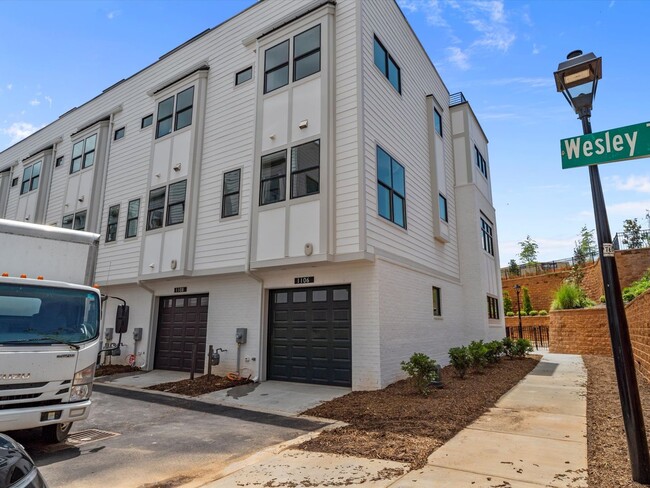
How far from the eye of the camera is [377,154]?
11.1m

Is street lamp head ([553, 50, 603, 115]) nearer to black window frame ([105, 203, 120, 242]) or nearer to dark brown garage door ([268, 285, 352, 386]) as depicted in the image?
dark brown garage door ([268, 285, 352, 386])

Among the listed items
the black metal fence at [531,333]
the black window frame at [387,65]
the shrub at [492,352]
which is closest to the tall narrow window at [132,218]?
the black window frame at [387,65]

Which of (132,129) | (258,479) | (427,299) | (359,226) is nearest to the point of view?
(258,479)

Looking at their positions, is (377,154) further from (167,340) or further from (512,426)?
(167,340)

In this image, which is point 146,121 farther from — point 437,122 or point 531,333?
point 531,333

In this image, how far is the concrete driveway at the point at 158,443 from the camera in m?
4.75

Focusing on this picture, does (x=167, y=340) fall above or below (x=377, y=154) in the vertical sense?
below

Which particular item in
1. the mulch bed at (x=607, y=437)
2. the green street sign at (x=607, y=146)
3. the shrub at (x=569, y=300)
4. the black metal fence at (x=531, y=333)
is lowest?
the mulch bed at (x=607, y=437)

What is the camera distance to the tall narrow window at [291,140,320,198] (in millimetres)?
10609

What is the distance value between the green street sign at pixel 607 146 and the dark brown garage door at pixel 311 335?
6.69m

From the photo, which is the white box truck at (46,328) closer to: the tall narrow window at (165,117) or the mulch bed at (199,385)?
the mulch bed at (199,385)

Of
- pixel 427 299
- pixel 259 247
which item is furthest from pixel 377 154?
pixel 427 299

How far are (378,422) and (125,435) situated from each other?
4215 millimetres

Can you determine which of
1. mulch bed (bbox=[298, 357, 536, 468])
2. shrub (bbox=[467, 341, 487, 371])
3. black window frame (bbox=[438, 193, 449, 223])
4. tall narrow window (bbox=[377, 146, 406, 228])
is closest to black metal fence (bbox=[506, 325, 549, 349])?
black window frame (bbox=[438, 193, 449, 223])
